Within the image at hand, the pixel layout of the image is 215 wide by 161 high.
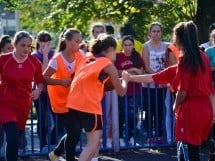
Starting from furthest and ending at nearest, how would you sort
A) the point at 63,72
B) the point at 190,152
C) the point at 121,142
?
the point at 121,142
the point at 63,72
the point at 190,152

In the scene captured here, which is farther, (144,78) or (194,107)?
(144,78)

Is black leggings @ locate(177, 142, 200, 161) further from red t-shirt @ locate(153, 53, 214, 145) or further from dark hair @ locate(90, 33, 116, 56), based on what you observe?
dark hair @ locate(90, 33, 116, 56)

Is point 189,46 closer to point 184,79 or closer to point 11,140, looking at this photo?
point 184,79

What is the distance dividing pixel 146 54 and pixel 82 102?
3.04m

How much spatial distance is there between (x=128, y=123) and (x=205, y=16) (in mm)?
5681

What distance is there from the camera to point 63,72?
7.71 meters

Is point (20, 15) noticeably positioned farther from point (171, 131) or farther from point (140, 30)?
point (171, 131)

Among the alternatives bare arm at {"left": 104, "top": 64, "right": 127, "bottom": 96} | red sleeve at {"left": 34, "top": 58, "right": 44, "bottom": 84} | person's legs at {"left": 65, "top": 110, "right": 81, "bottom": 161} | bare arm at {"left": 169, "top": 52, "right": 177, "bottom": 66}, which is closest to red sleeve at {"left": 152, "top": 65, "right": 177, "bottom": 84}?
bare arm at {"left": 104, "top": 64, "right": 127, "bottom": 96}

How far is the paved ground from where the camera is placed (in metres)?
8.79

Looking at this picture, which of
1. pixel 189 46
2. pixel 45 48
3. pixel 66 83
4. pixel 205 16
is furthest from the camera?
pixel 205 16

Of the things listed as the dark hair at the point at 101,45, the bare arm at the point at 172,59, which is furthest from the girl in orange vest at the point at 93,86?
the bare arm at the point at 172,59

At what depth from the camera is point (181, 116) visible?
20.4 feet

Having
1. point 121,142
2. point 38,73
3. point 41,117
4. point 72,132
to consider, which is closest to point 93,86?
point 72,132

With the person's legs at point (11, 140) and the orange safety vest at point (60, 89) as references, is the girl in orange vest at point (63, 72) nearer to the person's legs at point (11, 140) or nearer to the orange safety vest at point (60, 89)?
the orange safety vest at point (60, 89)
